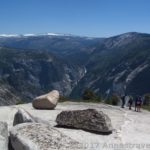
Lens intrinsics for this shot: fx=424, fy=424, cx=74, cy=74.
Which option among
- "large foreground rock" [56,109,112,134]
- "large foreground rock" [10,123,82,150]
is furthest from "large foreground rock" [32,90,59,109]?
"large foreground rock" [10,123,82,150]

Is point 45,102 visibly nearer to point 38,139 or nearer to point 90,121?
point 90,121

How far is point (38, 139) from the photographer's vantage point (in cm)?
2439

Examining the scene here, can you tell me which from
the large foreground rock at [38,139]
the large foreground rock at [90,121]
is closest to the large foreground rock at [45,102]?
the large foreground rock at [90,121]

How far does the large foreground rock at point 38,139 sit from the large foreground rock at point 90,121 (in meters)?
6.82

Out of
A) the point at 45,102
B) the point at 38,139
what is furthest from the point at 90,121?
the point at 45,102

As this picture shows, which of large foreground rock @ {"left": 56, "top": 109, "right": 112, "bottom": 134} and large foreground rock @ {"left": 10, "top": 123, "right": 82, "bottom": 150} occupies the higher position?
large foreground rock @ {"left": 10, "top": 123, "right": 82, "bottom": 150}

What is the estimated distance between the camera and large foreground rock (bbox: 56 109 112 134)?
107 ft

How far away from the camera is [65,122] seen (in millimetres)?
34000

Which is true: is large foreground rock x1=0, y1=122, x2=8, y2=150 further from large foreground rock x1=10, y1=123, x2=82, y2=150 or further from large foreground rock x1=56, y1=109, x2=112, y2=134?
large foreground rock x1=56, y1=109, x2=112, y2=134

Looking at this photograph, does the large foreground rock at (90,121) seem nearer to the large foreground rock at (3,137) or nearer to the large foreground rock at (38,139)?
the large foreground rock at (38,139)

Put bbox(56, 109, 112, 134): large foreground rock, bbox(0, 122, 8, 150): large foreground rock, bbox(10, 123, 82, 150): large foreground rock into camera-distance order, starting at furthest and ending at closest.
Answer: bbox(56, 109, 112, 134): large foreground rock, bbox(0, 122, 8, 150): large foreground rock, bbox(10, 123, 82, 150): large foreground rock

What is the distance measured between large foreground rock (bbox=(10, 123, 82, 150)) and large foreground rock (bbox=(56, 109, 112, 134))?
6819 mm

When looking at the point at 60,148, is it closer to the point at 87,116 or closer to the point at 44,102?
the point at 87,116

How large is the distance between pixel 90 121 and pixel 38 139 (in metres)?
9.11
